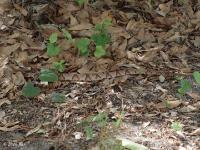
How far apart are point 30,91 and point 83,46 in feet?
1.88

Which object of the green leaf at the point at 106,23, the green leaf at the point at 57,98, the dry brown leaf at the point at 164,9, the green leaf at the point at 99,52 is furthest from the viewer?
the dry brown leaf at the point at 164,9

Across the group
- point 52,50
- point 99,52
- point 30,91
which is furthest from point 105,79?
point 30,91

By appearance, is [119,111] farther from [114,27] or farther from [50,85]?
[114,27]

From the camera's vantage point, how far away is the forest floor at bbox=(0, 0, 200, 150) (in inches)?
118

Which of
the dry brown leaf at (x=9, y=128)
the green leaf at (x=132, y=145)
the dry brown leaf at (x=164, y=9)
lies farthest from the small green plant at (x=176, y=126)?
the dry brown leaf at (x=164, y=9)

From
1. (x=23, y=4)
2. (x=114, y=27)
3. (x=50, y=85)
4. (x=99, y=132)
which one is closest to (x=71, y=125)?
(x=99, y=132)

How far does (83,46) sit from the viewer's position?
3592mm

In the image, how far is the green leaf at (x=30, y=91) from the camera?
326cm

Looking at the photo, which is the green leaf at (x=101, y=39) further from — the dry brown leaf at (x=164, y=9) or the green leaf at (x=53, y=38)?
the dry brown leaf at (x=164, y=9)

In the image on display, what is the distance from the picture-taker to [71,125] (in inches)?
121

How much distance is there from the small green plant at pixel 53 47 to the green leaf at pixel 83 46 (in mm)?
158

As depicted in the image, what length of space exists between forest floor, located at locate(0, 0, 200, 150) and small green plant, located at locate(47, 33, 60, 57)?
0.04 meters

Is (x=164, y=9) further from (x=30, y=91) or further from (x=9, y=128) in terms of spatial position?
(x=9, y=128)

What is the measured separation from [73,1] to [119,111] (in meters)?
1.27
